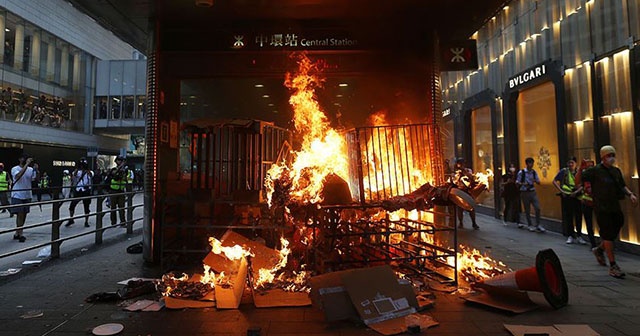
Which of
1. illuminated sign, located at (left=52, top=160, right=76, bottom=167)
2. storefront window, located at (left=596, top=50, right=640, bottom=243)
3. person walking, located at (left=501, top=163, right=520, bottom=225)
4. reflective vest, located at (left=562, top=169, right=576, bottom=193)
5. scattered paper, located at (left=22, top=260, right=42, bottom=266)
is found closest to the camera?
scattered paper, located at (left=22, top=260, right=42, bottom=266)

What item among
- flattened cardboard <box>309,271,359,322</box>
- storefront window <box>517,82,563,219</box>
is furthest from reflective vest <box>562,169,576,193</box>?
flattened cardboard <box>309,271,359,322</box>

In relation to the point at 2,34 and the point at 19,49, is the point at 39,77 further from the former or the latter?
the point at 2,34

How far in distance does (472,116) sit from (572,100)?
21.1ft

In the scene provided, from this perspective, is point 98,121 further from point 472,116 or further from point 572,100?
point 572,100

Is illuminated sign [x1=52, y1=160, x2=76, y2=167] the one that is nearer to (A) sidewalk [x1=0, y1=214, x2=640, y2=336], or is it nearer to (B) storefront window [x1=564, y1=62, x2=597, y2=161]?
(A) sidewalk [x1=0, y1=214, x2=640, y2=336]

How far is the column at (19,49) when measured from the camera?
26653 mm

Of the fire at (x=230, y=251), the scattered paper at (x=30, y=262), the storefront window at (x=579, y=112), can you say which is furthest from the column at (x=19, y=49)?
the storefront window at (x=579, y=112)

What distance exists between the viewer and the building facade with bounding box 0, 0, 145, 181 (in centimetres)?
2589

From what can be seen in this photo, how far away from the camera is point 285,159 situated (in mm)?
9148

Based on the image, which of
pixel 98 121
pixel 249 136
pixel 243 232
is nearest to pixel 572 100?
pixel 249 136

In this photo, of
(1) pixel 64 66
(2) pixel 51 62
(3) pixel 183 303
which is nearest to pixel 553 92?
(3) pixel 183 303

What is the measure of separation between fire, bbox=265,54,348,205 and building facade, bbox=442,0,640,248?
2.94m

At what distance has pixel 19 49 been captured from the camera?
88.6 feet

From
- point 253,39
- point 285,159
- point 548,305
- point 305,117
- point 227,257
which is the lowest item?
point 548,305
